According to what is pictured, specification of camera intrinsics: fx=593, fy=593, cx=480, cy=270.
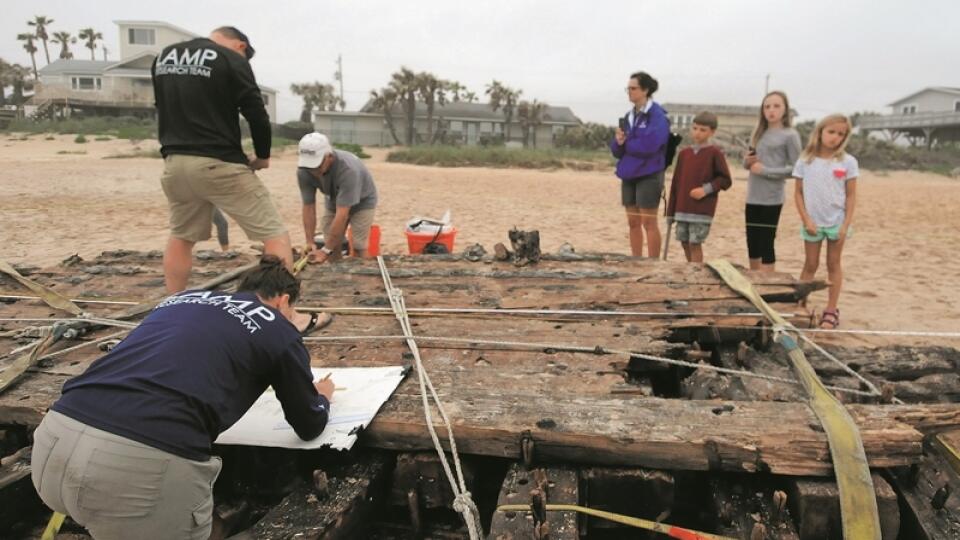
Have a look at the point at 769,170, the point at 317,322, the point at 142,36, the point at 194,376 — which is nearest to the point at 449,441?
the point at 194,376

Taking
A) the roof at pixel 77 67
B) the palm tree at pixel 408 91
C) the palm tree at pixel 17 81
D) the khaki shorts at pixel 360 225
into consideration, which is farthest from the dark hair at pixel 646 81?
the palm tree at pixel 17 81

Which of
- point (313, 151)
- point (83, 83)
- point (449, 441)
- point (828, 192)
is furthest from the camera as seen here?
→ point (83, 83)

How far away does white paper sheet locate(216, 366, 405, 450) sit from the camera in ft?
7.05

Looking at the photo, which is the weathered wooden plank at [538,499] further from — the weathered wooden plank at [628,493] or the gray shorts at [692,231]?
the gray shorts at [692,231]

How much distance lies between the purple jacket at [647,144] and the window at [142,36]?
174 ft

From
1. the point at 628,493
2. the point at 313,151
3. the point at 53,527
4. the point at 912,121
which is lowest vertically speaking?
the point at 53,527

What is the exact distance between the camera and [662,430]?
81.7 inches

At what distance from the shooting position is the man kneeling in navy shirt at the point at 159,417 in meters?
1.67

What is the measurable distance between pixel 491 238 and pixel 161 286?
606 centimetres

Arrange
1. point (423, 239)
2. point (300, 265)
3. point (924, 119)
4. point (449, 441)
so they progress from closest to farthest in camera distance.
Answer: point (449, 441), point (300, 265), point (423, 239), point (924, 119)

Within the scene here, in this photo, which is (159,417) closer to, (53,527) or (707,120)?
(53,527)

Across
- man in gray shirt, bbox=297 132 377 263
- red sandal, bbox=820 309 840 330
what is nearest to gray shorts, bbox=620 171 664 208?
red sandal, bbox=820 309 840 330

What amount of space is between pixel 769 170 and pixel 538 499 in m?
4.36

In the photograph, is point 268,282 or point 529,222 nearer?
point 268,282
